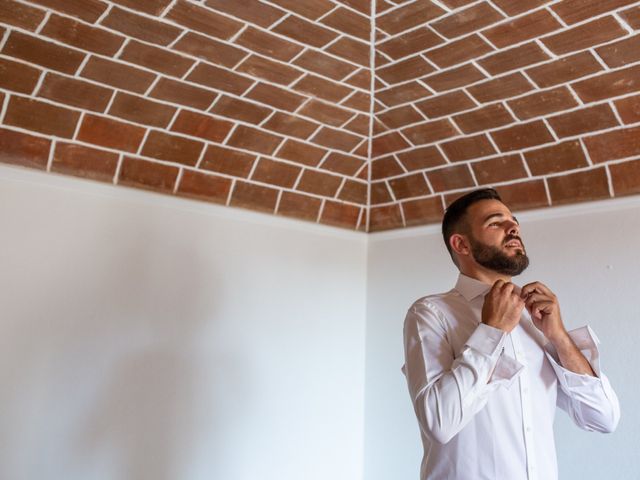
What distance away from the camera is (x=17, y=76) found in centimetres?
225

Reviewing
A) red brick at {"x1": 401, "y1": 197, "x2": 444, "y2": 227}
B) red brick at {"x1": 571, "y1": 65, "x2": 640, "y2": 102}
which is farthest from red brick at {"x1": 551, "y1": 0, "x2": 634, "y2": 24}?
red brick at {"x1": 401, "y1": 197, "x2": 444, "y2": 227}

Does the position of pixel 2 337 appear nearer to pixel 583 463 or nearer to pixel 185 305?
pixel 185 305

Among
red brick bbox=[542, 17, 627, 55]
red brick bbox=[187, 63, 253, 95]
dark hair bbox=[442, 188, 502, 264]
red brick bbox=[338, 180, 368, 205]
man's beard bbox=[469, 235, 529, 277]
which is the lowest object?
man's beard bbox=[469, 235, 529, 277]

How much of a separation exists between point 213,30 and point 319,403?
1801 mm

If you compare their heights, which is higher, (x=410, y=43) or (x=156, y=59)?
(x=410, y=43)

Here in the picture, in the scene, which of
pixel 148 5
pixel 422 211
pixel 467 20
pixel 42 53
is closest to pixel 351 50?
pixel 467 20

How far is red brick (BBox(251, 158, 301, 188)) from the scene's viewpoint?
115 inches

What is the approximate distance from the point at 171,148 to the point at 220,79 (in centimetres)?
37

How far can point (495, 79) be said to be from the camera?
2.48 m

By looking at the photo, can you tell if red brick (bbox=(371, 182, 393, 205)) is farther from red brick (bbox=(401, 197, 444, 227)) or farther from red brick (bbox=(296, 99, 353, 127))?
red brick (bbox=(296, 99, 353, 127))

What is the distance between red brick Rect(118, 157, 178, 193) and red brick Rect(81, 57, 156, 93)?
325 mm

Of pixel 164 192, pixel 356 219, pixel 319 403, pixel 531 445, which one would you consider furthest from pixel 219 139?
pixel 531 445

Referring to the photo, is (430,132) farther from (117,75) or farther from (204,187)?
(117,75)

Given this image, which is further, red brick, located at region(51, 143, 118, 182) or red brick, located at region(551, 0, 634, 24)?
red brick, located at region(51, 143, 118, 182)
